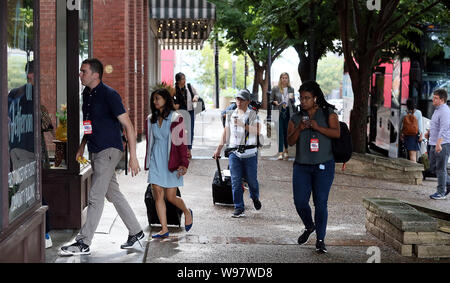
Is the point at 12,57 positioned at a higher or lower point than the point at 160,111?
higher

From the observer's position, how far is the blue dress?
7688 millimetres

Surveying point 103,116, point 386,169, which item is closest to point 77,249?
point 103,116

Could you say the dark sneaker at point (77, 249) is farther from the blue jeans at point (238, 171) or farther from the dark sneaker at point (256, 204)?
the dark sneaker at point (256, 204)

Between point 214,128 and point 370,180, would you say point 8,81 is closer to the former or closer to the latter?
point 370,180

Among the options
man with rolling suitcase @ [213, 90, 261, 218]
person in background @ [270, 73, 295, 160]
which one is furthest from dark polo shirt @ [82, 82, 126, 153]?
person in background @ [270, 73, 295, 160]

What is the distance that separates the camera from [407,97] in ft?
55.0

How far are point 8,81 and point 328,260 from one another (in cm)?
367

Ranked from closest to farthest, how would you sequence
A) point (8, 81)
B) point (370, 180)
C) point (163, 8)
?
point (8, 81) < point (370, 180) < point (163, 8)

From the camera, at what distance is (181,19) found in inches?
973

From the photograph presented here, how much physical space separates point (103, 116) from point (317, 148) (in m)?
2.19

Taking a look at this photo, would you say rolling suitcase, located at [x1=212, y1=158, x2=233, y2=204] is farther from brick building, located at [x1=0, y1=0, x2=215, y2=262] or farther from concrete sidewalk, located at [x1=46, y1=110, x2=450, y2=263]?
brick building, located at [x1=0, y1=0, x2=215, y2=262]

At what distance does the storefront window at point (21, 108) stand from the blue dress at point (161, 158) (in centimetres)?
222

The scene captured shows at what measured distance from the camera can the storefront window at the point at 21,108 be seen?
4.94 m
